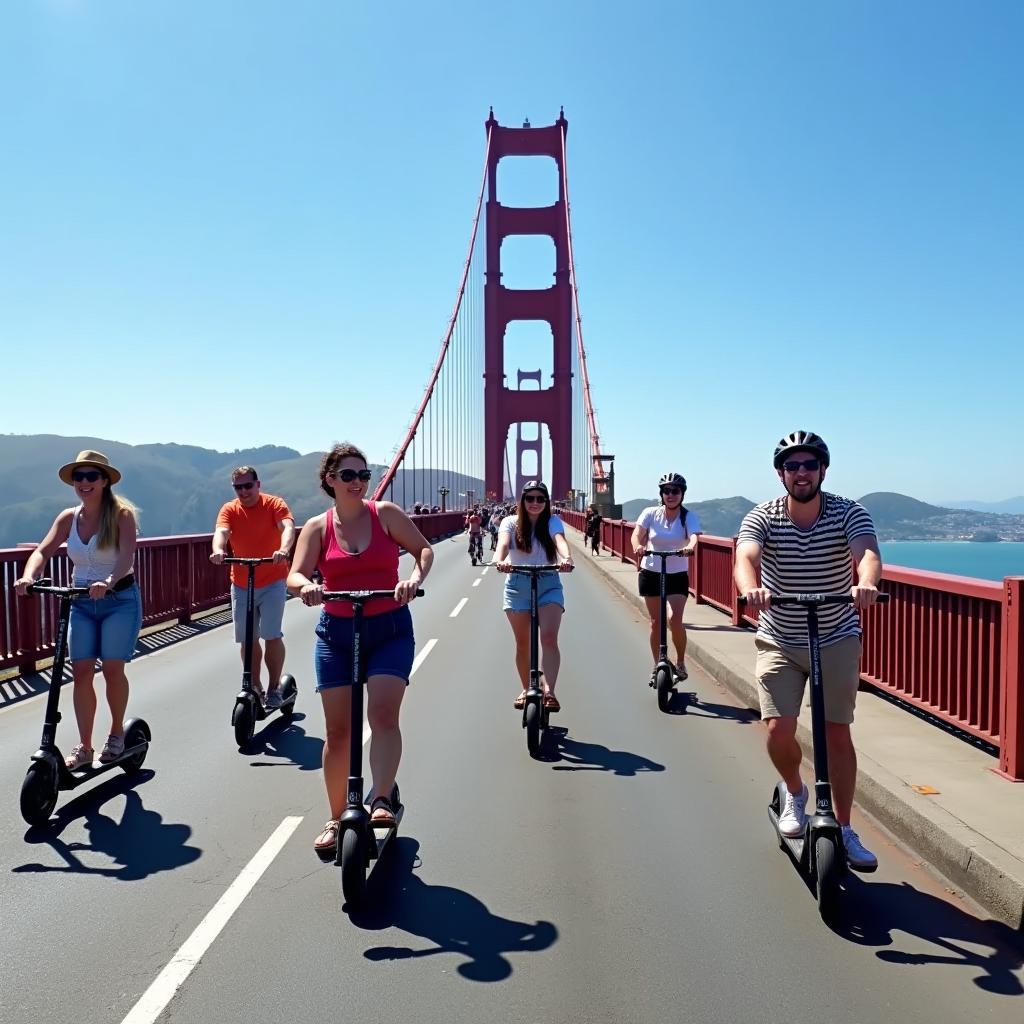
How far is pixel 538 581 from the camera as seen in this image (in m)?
6.68

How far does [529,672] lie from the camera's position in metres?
6.56

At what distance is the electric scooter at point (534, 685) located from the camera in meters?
6.09

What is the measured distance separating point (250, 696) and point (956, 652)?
4.53m

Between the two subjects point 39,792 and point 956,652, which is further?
point 956,652

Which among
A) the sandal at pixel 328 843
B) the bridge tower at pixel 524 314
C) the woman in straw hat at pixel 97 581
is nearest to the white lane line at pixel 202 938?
the sandal at pixel 328 843

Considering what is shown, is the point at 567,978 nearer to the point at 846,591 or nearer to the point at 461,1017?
the point at 461,1017

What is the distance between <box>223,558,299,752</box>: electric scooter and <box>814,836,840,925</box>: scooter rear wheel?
13.0ft

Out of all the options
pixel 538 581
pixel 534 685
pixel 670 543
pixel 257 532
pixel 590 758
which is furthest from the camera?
pixel 670 543

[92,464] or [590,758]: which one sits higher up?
[92,464]

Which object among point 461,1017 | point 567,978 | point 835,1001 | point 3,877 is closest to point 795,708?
point 835,1001

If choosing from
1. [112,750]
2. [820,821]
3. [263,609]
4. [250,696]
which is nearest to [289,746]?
[250,696]

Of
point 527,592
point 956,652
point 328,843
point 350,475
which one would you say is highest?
point 350,475

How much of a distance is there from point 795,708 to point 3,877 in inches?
136

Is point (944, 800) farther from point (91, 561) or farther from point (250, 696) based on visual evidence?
point (91, 561)
